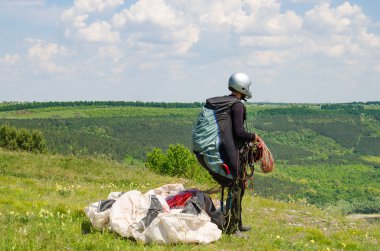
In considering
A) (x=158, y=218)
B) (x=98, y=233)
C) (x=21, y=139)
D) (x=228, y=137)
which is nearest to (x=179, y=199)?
(x=158, y=218)

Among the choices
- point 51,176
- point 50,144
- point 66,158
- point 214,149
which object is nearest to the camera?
point 214,149

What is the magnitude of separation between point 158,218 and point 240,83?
346 cm

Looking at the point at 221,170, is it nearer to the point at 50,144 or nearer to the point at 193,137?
the point at 193,137

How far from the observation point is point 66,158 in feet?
87.5

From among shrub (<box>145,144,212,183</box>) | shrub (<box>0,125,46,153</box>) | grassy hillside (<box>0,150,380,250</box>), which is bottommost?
shrub (<box>145,144,212,183</box>)

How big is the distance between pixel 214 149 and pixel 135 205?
2.02 m

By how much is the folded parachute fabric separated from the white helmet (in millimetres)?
2473

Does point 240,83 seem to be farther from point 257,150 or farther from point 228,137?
point 257,150

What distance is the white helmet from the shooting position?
9.66 meters

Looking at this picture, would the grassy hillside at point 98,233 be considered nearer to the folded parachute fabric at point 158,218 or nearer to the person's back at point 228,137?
the folded parachute fabric at point 158,218

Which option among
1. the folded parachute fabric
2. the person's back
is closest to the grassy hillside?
the folded parachute fabric

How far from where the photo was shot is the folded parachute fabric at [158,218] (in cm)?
831

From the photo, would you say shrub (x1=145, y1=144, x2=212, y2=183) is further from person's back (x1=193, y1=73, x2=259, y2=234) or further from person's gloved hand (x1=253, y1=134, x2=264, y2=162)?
person's back (x1=193, y1=73, x2=259, y2=234)

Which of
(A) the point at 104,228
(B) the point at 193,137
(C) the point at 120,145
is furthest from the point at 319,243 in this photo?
(C) the point at 120,145
